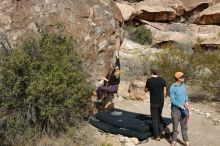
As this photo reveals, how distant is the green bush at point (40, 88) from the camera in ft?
23.7

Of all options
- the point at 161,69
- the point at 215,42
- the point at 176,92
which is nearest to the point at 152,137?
the point at 176,92

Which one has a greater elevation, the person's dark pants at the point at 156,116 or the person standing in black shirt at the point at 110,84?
the person standing in black shirt at the point at 110,84

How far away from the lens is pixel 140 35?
22109 mm

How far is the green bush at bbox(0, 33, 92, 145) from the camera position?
7230 mm

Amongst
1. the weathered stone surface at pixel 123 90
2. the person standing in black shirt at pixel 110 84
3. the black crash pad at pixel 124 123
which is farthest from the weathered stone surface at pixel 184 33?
the black crash pad at pixel 124 123

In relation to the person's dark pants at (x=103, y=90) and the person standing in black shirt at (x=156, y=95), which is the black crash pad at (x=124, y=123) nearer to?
the person standing in black shirt at (x=156, y=95)

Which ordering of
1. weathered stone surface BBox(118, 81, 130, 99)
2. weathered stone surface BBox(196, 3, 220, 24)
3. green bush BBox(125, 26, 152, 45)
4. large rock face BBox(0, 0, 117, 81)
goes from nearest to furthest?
1. large rock face BBox(0, 0, 117, 81)
2. weathered stone surface BBox(118, 81, 130, 99)
3. green bush BBox(125, 26, 152, 45)
4. weathered stone surface BBox(196, 3, 220, 24)

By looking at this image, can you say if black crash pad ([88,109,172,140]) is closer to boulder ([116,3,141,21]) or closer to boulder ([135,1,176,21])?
boulder ([116,3,141,21])

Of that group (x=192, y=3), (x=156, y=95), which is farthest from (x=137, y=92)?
(x=192, y=3)

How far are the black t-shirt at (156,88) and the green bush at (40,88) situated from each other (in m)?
1.21

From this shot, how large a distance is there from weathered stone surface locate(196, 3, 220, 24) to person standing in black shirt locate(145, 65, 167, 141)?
63.0 feet

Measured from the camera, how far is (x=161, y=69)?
42.1 ft

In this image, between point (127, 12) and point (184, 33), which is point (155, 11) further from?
point (184, 33)

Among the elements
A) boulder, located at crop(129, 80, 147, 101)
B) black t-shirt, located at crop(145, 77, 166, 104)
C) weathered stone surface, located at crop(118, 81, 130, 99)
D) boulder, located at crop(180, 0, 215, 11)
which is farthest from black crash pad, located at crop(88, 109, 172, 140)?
boulder, located at crop(180, 0, 215, 11)
